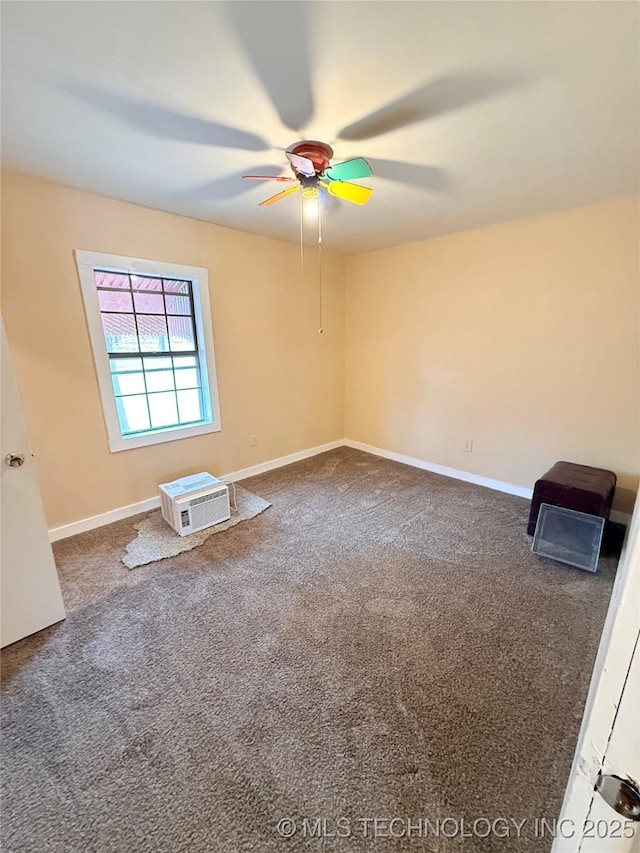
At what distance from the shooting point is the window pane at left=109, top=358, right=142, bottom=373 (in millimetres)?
2752

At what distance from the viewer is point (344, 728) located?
4.43ft

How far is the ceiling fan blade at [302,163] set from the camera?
163 centimetres

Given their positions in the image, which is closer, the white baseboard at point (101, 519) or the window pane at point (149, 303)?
the white baseboard at point (101, 519)

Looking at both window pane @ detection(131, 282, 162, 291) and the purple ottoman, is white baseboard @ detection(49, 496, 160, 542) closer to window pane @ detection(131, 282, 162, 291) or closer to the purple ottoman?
window pane @ detection(131, 282, 162, 291)

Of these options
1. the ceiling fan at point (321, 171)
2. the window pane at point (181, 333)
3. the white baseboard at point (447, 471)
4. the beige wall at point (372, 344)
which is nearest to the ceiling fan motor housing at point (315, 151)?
the ceiling fan at point (321, 171)

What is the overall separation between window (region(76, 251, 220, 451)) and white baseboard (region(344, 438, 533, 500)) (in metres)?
1.98

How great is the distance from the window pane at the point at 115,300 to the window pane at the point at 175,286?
12.5 inches

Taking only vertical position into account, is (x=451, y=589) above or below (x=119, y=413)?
below

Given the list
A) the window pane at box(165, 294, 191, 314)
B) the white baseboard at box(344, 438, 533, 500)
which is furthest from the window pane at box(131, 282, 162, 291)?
the white baseboard at box(344, 438, 533, 500)

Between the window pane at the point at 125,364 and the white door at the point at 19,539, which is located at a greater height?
the window pane at the point at 125,364

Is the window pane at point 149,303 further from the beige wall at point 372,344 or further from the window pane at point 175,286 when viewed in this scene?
the beige wall at point 372,344

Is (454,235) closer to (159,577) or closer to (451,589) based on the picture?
(451,589)

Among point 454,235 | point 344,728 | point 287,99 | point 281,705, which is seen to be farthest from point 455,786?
point 454,235

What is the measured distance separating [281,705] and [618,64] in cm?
276
